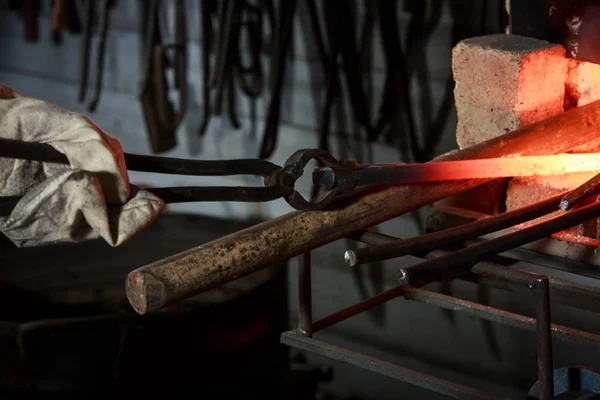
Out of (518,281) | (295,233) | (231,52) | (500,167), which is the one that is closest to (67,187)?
(295,233)

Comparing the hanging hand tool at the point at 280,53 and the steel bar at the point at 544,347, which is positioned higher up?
the hanging hand tool at the point at 280,53

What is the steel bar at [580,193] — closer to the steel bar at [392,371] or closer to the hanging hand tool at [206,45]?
the steel bar at [392,371]

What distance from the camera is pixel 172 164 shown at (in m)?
1.20

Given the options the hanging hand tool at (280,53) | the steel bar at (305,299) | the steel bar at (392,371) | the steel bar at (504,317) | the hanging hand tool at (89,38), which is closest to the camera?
the steel bar at (392,371)

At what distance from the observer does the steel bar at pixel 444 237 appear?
3.91 feet

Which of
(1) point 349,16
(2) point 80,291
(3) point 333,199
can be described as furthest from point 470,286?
(3) point 333,199

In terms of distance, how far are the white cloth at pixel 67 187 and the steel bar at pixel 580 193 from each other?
25.2 inches

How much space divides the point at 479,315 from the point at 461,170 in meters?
0.31

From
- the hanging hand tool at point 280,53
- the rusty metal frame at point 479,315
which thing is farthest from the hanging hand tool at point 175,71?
the rusty metal frame at point 479,315

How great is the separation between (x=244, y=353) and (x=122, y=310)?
412mm

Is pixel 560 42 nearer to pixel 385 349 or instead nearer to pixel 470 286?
pixel 470 286

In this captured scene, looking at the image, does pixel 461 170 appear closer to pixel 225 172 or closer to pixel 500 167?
pixel 500 167

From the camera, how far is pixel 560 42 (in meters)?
1.91

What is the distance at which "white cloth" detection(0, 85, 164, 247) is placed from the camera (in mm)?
1067
